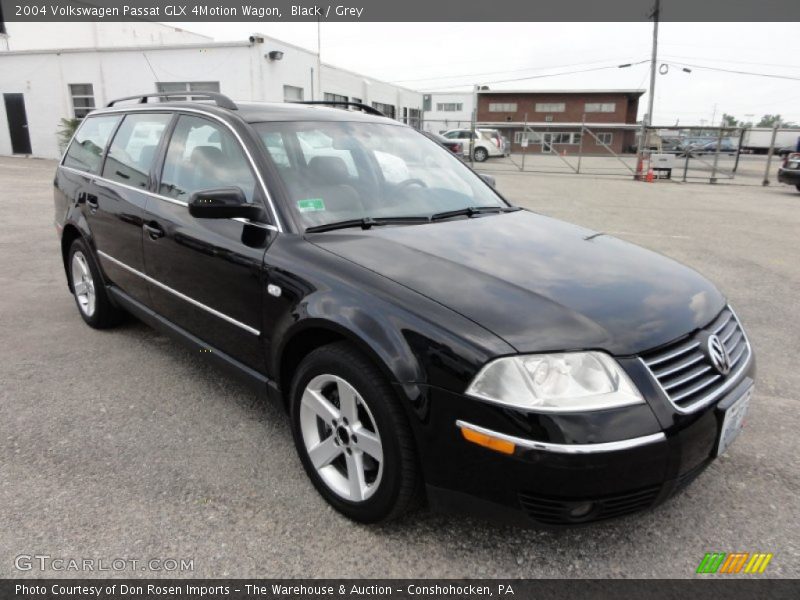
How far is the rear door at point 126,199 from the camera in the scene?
3619mm

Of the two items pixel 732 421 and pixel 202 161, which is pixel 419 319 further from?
pixel 202 161

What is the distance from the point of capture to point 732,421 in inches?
86.4

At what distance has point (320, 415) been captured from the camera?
8.00 ft

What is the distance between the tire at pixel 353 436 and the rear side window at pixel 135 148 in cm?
199

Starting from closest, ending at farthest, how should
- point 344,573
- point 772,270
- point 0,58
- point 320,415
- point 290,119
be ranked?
point 344,573 < point 320,415 < point 290,119 < point 772,270 < point 0,58

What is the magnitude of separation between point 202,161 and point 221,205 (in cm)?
77

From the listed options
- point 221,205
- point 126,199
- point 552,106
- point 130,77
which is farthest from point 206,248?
point 552,106

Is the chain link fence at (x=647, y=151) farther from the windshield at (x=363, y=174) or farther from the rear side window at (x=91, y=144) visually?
the rear side window at (x=91, y=144)

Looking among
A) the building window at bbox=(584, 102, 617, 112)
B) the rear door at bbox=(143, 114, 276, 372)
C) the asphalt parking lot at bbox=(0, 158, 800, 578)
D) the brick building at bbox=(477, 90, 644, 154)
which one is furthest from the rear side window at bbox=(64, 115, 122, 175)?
the building window at bbox=(584, 102, 617, 112)

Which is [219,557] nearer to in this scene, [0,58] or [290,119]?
[290,119]

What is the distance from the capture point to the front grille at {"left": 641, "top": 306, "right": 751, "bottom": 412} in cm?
200

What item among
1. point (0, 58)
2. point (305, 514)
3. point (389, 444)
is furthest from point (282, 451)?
point (0, 58)

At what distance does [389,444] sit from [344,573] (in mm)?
515

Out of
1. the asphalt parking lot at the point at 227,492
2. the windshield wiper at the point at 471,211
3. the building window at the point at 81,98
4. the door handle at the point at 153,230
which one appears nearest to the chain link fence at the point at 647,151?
the building window at the point at 81,98
